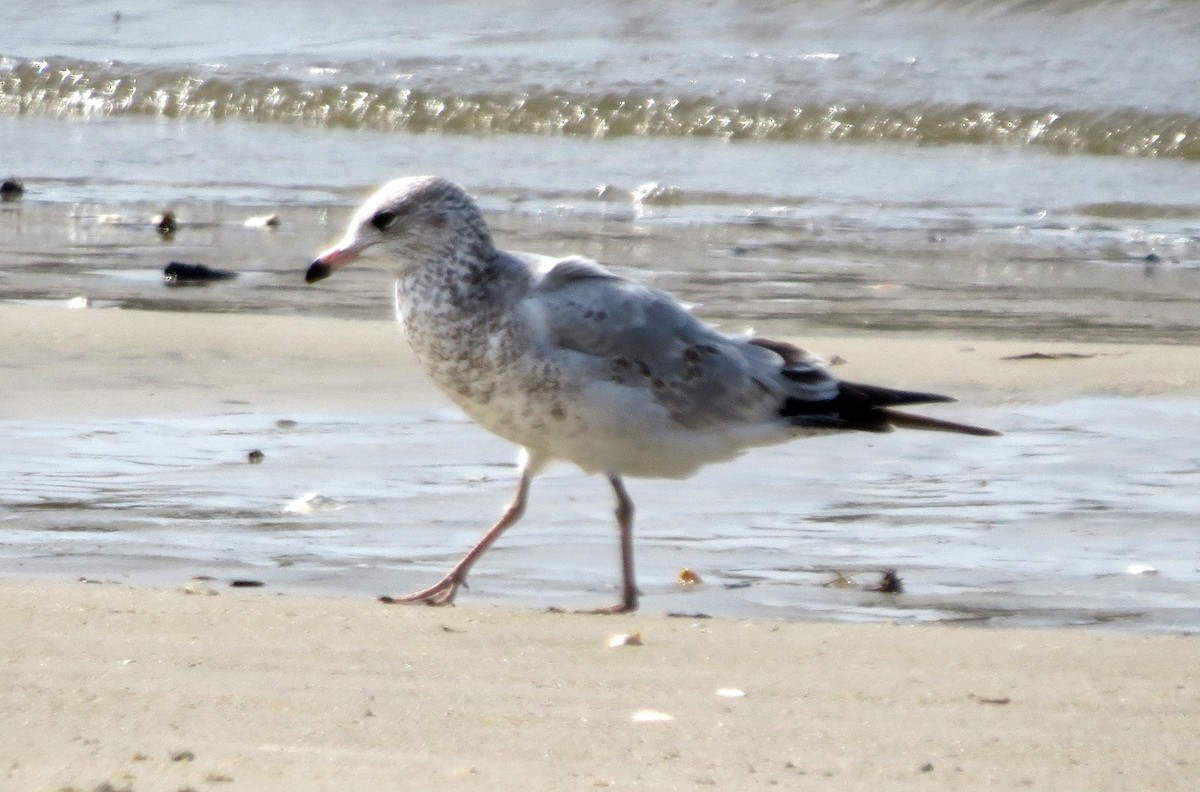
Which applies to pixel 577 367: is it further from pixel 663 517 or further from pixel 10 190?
pixel 10 190

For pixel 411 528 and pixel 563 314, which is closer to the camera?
pixel 563 314

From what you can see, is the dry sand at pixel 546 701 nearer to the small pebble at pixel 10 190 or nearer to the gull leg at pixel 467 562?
the gull leg at pixel 467 562

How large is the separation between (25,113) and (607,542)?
42.4ft

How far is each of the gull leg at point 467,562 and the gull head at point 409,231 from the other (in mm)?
544

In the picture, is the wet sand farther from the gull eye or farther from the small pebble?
the small pebble

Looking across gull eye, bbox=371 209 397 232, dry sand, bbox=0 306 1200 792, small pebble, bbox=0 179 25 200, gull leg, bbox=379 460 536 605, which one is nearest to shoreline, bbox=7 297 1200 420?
gull leg, bbox=379 460 536 605

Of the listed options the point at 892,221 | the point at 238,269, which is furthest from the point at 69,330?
the point at 892,221

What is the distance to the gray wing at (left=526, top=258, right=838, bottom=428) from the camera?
4355mm

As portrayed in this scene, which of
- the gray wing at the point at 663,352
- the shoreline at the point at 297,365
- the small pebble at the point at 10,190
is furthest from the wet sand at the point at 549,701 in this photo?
the small pebble at the point at 10,190

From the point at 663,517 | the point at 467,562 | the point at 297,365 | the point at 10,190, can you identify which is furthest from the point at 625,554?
the point at 10,190

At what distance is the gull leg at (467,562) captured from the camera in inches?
165

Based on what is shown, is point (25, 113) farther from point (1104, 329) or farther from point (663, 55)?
point (1104, 329)

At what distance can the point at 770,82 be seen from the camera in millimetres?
16078

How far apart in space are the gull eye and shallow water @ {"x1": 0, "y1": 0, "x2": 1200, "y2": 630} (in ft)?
2.53
